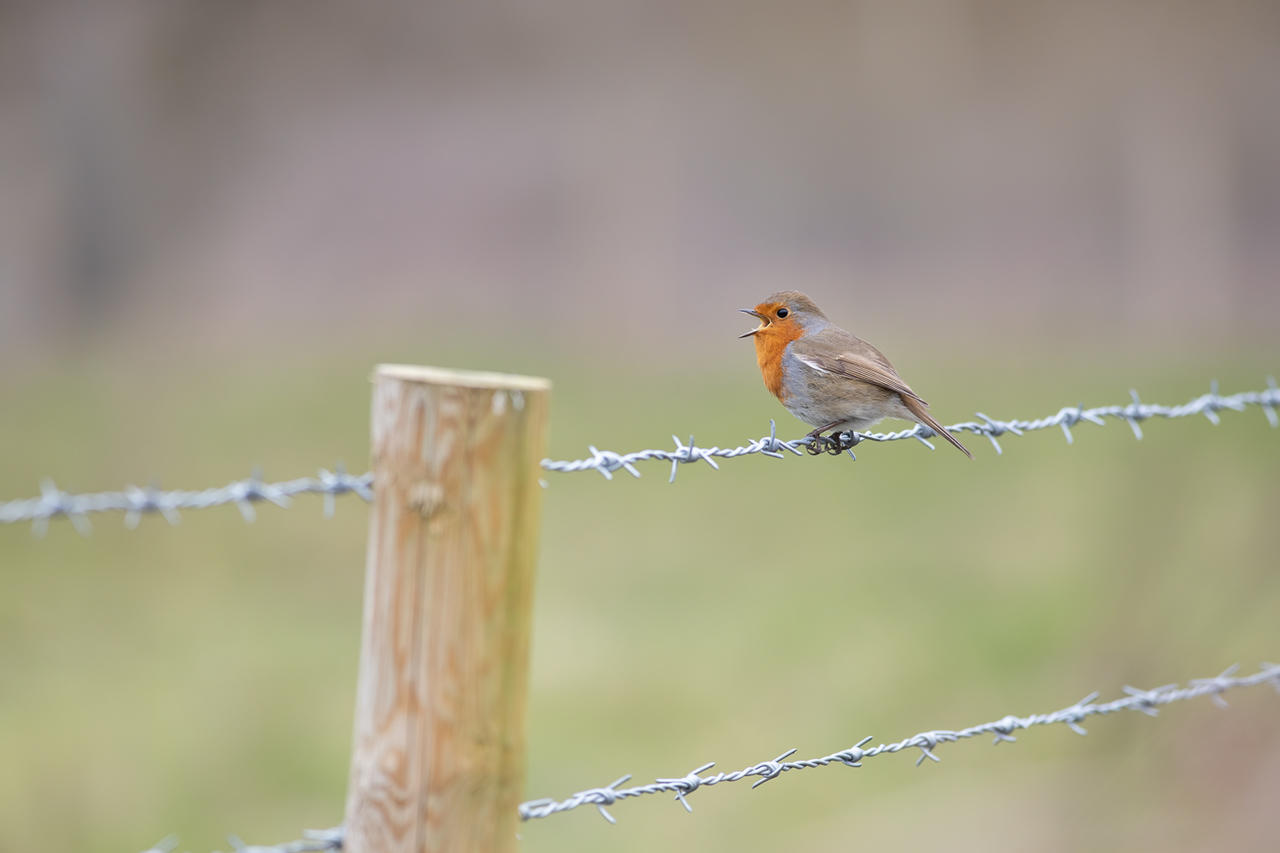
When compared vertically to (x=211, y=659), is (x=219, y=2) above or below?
above

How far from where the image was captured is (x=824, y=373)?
11.4ft

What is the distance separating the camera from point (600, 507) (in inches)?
400

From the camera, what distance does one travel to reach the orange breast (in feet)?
11.9

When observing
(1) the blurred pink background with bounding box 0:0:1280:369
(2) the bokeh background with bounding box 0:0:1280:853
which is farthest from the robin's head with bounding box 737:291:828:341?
(1) the blurred pink background with bounding box 0:0:1280:369

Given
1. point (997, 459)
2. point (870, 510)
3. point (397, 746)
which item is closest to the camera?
point (397, 746)

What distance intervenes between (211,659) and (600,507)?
349 cm

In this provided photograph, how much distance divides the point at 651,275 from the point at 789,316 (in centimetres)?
982

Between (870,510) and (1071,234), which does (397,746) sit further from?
(1071,234)

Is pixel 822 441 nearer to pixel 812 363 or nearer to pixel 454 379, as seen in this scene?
pixel 812 363

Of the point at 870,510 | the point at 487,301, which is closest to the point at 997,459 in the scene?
the point at 870,510

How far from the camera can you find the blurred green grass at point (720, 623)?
5531mm

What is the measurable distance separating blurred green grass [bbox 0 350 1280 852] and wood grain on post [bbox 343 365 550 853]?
11.4 ft

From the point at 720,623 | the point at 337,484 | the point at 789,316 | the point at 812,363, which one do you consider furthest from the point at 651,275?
the point at 337,484

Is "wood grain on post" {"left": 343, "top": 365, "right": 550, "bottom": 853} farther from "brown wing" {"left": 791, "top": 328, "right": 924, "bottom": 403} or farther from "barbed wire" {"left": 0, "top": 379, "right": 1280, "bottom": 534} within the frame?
"brown wing" {"left": 791, "top": 328, "right": 924, "bottom": 403}
